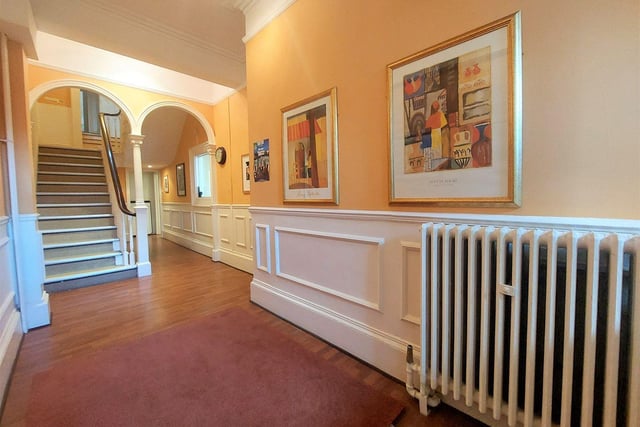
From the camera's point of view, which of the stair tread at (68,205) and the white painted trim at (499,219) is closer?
the white painted trim at (499,219)

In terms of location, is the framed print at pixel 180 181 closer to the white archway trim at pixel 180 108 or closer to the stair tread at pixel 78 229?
the white archway trim at pixel 180 108

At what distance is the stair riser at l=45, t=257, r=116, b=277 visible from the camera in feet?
11.3

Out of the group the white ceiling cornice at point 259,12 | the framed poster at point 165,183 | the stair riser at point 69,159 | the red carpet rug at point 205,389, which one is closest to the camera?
the red carpet rug at point 205,389

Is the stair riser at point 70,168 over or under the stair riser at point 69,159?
under

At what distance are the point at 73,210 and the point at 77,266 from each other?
1054 mm

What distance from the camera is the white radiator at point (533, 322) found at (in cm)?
87

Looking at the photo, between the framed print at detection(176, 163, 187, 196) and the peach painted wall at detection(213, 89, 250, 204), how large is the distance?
6.07ft

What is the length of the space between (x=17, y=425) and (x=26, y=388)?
0.35 m

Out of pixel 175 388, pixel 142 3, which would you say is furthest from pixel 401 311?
pixel 142 3

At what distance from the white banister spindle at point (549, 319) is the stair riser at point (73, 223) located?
207 inches

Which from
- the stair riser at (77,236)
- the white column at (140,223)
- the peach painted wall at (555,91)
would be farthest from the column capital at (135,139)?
the peach painted wall at (555,91)

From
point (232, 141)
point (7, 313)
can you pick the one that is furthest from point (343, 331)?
point (232, 141)

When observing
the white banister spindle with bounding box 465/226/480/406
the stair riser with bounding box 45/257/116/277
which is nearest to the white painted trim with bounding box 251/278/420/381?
the white banister spindle with bounding box 465/226/480/406

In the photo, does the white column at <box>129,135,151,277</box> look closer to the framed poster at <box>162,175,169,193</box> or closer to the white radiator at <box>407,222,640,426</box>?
the framed poster at <box>162,175,169,193</box>
